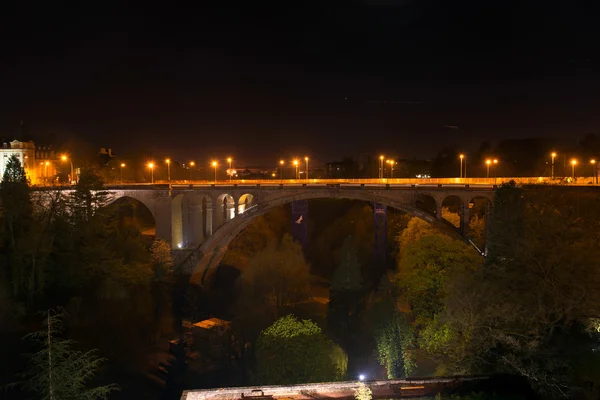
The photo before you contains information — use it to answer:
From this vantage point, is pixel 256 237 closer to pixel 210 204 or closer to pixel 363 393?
pixel 210 204

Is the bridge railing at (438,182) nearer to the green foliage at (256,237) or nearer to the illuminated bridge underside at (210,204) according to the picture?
the illuminated bridge underside at (210,204)

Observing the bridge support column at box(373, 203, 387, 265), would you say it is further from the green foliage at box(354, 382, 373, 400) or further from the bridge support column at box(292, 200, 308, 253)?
the green foliage at box(354, 382, 373, 400)

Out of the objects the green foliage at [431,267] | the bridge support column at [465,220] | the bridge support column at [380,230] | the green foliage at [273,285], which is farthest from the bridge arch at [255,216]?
the green foliage at [431,267]

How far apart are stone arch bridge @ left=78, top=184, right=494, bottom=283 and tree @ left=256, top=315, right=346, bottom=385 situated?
14.7 meters

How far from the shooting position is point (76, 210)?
32469 millimetres

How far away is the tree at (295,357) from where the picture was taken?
61.3 ft

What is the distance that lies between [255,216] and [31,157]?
41.3 m

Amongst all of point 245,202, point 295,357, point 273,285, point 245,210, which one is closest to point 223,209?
point 245,210

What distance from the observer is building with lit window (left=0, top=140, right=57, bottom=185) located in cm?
6197

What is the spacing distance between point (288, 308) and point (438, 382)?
763 inches

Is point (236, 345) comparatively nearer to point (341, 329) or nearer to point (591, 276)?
point (341, 329)

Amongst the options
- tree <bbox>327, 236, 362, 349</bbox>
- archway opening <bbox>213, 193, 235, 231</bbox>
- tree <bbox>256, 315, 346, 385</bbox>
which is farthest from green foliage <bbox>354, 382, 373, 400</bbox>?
archway opening <bbox>213, 193, 235, 231</bbox>

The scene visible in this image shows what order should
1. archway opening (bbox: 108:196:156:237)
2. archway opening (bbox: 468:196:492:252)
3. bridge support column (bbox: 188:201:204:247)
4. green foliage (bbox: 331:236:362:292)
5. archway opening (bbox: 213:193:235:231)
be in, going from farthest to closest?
archway opening (bbox: 108:196:156:237)
archway opening (bbox: 213:193:235:231)
bridge support column (bbox: 188:201:204:247)
green foliage (bbox: 331:236:362:292)
archway opening (bbox: 468:196:492:252)

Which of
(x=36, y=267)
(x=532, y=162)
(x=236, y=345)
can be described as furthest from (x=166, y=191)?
(x=532, y=162)
